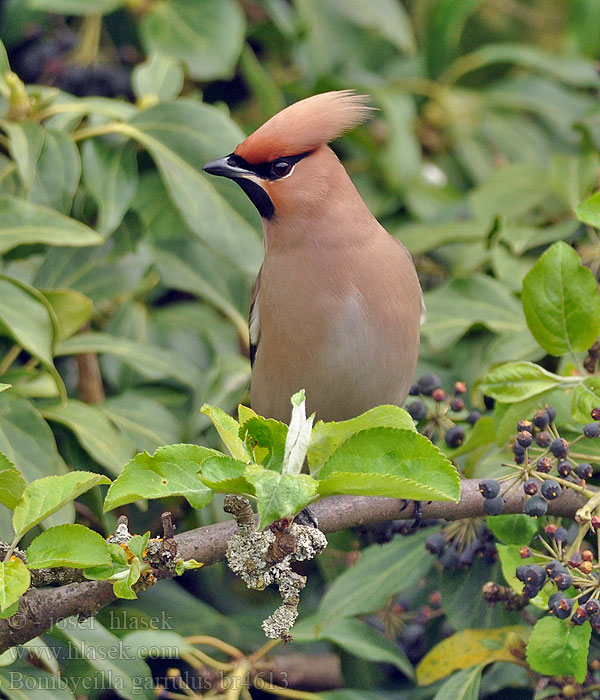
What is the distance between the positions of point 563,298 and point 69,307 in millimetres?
1432

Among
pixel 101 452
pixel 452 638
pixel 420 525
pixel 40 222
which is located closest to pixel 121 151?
pixel 40 222

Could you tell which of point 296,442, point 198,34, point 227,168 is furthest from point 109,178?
point 296,442

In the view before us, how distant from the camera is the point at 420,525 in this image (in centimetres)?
275

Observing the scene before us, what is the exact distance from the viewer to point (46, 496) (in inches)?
77.0

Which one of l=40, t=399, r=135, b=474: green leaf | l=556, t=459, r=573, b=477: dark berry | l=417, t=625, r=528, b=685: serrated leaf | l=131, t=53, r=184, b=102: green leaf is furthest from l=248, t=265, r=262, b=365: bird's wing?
l=556, t=459, r=573, b=477: dark berry

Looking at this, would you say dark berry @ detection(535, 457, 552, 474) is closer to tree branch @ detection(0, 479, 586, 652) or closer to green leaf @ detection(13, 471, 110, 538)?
tree branch @ detection(0, 479, 586, 652)

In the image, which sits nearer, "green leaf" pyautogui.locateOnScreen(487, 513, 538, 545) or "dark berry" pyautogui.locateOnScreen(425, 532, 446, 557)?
Answer: "green leaf" pyautogui.locateOnScreen(487, 513, 538, 545)

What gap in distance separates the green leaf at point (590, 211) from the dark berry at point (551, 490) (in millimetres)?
726

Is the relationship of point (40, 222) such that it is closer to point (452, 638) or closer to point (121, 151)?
point (121, 151)

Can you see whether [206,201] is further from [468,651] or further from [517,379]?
[468,651]

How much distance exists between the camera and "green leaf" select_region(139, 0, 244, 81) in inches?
150

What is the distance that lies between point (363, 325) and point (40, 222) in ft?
3.21

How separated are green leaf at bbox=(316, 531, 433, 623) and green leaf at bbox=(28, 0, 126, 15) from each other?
2216mm

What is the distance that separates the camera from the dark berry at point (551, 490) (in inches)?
87.9
